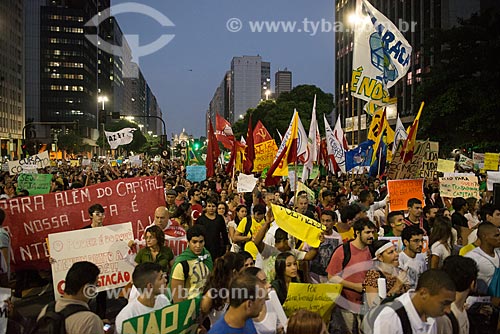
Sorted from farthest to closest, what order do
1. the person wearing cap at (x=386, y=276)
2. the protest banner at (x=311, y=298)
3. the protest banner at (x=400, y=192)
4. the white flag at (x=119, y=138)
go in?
the white flag at (x=119, y=138) → the protest banner at (x=400, y=192) → the person wearing cap at (x=386, y=276) → the protest banner at (x=311, y=298)

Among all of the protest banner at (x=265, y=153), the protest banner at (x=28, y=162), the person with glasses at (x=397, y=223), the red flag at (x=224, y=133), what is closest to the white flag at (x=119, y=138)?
the red flag at (x=224, y=133)

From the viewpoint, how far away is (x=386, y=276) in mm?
5508

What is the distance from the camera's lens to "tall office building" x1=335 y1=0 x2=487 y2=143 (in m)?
49.0

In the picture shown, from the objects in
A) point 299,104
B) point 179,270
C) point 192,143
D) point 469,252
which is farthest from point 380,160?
point 299,104

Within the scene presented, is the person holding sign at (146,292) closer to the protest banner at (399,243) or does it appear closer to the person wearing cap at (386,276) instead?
the person wearing cap at (386,276)

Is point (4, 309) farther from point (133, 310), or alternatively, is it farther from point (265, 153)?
point (265, 153)

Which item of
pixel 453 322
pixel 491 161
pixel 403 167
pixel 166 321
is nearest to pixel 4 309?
pixel 166 321

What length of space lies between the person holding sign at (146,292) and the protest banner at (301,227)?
201 centimetres

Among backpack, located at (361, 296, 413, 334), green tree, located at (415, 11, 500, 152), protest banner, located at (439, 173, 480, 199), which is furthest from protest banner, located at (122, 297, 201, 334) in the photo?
green tree, located at (415, 11, 500, 152)

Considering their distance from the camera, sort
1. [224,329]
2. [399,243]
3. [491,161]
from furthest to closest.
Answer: [491,161] → [399,243] → [224,329]

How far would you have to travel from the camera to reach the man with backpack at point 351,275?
5609 millimetres

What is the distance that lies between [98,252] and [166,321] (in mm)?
2355

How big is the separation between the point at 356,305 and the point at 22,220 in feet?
14.2

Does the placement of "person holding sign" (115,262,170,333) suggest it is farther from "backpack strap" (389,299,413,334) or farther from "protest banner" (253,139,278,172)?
"protest banner" (253,139,278,172)
